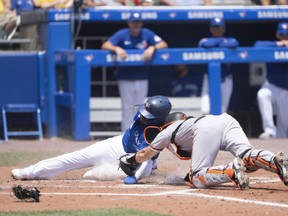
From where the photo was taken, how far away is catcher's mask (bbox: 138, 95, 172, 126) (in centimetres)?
837

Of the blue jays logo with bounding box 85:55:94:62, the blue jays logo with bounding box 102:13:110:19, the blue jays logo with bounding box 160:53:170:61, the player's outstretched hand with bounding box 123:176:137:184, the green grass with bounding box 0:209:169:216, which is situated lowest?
the player's outstretched hand with bounding box 123:176:137:184

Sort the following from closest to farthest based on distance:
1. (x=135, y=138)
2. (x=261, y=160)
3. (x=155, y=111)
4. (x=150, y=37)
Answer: (x=261, y=160)
(x=155, y=111)
(x=135, y=138)
(x=150, y=37)

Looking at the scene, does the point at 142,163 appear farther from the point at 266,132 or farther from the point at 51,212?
the point at 266,132

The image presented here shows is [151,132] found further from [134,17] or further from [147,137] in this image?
[134,17]

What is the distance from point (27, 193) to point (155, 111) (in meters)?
1.76

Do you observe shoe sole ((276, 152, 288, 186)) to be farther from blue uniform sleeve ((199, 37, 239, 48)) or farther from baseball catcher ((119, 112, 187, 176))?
blue uniform sleeve ((199, 37, 239, 48))

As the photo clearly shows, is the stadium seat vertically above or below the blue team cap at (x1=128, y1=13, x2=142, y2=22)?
below

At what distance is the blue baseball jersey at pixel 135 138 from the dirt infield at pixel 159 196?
366mm

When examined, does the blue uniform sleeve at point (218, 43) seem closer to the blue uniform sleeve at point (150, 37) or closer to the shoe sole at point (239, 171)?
the blue uniform sleeve at point (150, 37)

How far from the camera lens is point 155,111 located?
8.37 meters

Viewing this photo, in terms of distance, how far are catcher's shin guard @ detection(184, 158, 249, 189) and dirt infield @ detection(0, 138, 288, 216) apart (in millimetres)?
84

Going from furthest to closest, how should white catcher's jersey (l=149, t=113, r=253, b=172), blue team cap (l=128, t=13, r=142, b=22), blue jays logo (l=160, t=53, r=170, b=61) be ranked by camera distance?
blue jays logo (l=160, t=53, r=170, b=61) → blue team cap (l=128, t=13, r=142, b=22) → white catcher's jersey (l=149, t=113, r=253, b=172)

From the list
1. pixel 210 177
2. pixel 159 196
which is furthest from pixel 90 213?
pixel 210 177

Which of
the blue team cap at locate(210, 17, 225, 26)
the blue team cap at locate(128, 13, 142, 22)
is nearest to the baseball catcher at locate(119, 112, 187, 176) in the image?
the blue team cap at locate(128, 13, 142, 22)
